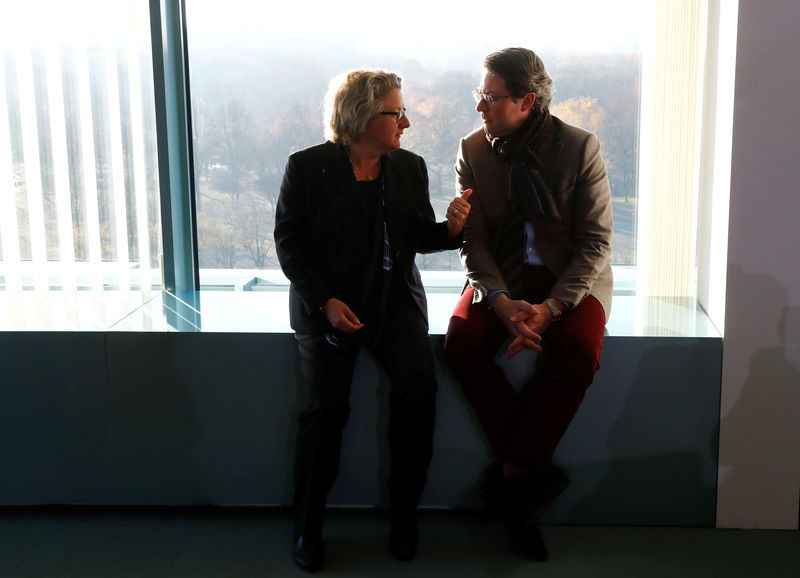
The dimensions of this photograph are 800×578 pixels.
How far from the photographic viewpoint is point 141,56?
313cm

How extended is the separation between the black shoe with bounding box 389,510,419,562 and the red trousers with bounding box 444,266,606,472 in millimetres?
327

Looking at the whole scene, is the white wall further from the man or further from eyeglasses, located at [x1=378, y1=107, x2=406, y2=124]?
eyeglasses, located at [x1=378, y1=107, x2=406, y2=124]

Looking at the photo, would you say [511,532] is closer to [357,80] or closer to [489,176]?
[489,176]

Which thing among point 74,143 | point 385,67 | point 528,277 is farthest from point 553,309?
point 74,143

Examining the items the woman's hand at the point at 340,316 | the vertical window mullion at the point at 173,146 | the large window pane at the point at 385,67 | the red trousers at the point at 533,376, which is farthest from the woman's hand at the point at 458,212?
the vertical window mullion at the point at 173,146

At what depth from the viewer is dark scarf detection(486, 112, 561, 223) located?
244 cm

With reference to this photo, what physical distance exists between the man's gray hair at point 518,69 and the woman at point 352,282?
1.02ft

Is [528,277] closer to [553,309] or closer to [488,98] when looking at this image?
[553,309]

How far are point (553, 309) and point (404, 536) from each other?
0.76 meters

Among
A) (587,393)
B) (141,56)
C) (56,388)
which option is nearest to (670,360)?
(587,393)

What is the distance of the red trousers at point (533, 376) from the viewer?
234 centimetres

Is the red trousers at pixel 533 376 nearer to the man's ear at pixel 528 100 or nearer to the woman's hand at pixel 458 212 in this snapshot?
the woman's hand at pixel 458 212

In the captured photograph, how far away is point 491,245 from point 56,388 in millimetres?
1387

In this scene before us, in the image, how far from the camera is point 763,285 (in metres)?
2.43
